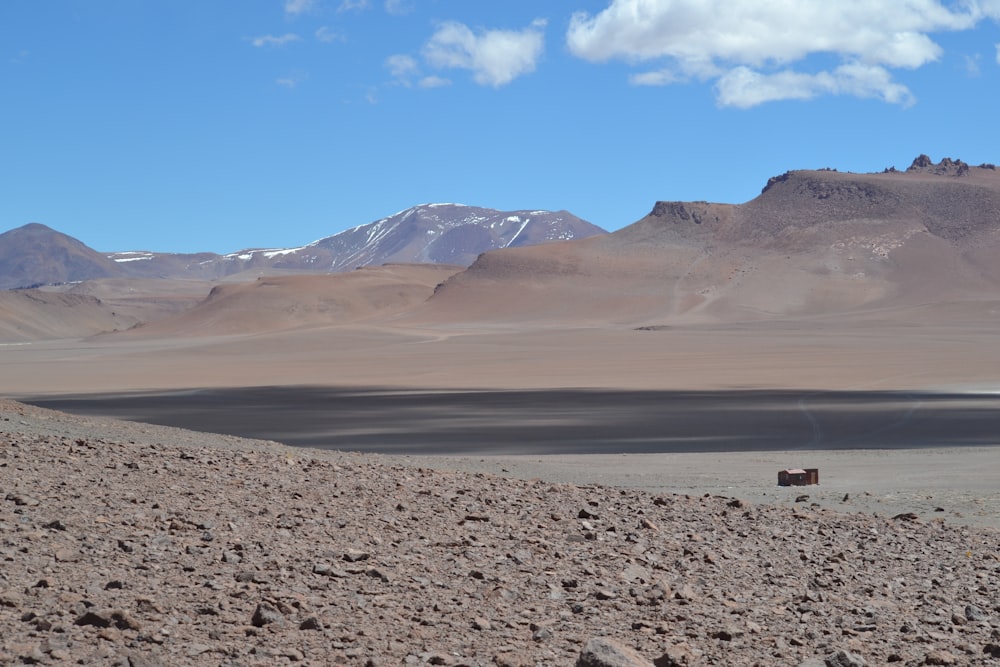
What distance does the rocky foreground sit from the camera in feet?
19.8

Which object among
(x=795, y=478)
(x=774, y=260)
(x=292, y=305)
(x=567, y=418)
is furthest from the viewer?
(x=292, y=305)

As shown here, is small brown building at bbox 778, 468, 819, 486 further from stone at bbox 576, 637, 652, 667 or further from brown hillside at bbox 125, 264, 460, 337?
brown hillside at bbox 125, 264, 460, 337

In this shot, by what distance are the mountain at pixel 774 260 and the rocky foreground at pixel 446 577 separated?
112 metres

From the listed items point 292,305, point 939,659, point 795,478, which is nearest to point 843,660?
point 939,659

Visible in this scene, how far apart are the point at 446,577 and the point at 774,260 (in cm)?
14765

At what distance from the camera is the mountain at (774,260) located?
135875mm

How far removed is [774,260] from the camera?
151000 millimetres

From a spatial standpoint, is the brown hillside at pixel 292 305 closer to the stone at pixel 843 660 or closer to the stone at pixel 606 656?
the stone at pixel 843 660

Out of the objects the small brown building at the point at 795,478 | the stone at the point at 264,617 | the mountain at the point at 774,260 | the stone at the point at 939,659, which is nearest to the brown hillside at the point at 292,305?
the mountain at the point at 774,260

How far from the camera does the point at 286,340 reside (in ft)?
313

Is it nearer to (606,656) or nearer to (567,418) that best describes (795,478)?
(606,656)

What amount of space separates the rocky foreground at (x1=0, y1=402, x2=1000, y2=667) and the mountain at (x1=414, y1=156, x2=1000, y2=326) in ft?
369

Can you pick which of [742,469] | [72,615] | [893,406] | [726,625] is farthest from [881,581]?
[893,406]

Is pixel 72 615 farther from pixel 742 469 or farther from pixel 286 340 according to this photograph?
pixel 286 340
